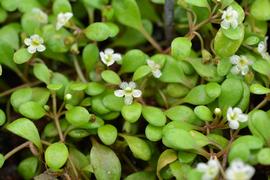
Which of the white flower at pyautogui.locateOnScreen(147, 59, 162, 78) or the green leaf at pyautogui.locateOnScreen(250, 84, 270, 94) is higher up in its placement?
the green leaf at pyautogui.locateOnScreen(250, 84, 270, 94)

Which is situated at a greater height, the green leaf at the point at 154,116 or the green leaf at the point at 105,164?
the green leaf at the point at 154,116

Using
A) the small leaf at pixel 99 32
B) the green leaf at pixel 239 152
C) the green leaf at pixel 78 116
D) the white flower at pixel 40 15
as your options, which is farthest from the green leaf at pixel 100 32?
the green leaf at pixel 239 152

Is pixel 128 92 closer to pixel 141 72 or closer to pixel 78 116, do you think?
pixel 141 72

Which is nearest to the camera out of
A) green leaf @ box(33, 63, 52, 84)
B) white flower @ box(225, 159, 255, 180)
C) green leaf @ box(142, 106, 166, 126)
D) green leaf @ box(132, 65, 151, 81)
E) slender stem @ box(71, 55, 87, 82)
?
white flower @ box(225, 159, 255, 180)

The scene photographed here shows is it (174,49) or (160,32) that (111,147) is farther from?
(160,32)

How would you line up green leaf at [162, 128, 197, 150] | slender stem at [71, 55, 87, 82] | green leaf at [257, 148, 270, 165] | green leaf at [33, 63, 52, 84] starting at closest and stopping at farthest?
green leaf at [257, 148, 270, 165] → green leaf at [162, 128, 197, 150] → green leaf at [33, 63, 52, 84] → slender stem at [71, 55, 87, 82]

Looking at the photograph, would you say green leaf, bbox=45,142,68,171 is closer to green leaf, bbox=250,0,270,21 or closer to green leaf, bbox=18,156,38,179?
green leaf, bbox=18,156,38,179

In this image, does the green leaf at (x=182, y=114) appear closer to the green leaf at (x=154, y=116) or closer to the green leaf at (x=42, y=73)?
the green leaf at (x=154, y=116)

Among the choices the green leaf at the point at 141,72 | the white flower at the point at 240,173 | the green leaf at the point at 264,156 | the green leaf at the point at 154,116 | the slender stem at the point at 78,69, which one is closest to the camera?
the white flower at the point at 240,173

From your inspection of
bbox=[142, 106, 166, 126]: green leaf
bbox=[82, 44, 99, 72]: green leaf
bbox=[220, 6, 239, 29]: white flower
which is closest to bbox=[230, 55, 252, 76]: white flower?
bbox=[220, 6, 239, 29]: white flower

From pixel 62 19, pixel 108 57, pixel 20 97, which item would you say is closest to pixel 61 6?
pixel 62 19
